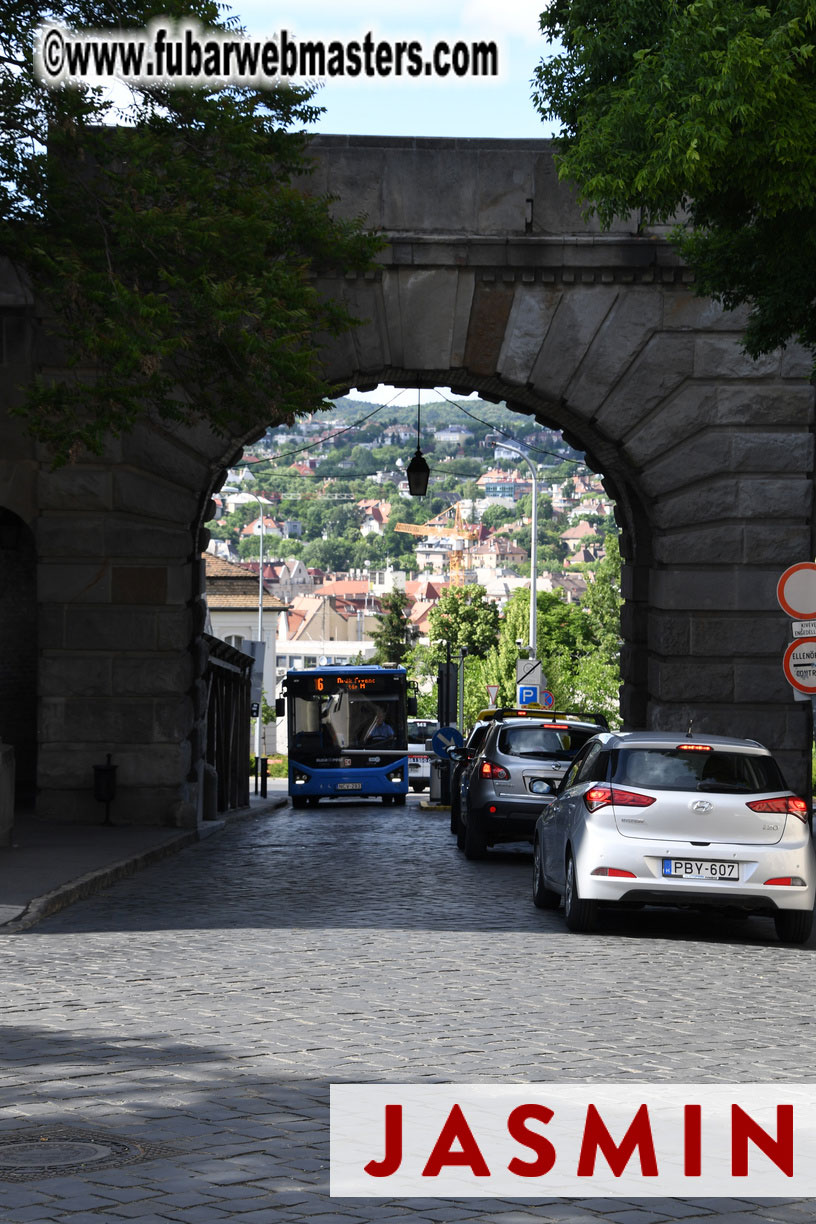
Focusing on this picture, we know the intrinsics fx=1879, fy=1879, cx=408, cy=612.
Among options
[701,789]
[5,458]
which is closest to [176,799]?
[5,458]

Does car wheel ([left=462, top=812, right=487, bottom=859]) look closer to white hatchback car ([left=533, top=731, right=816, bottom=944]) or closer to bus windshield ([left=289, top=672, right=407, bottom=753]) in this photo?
white hatchback car ([left=533, top=731, right=816, bottom=944])

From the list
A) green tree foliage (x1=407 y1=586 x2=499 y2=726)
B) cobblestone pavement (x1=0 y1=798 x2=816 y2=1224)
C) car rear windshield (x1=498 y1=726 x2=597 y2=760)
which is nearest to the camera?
cobblestone pavement (x1=0 y1=798 x2=816 y2=1224)

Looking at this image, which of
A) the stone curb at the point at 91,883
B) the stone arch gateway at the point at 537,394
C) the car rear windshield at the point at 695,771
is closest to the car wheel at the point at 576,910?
the car rear windshield at the point at 695,771

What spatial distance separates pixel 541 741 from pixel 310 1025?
1181 centimetres

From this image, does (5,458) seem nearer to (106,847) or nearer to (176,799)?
(176,799)

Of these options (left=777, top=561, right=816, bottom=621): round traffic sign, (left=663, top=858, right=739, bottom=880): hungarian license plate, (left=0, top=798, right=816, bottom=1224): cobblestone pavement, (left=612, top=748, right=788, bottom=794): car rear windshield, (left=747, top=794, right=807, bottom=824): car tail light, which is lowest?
(left=0, top=798, right=816, bottom=1224): cobblestone pavement

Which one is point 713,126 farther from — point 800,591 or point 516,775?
point 516,775

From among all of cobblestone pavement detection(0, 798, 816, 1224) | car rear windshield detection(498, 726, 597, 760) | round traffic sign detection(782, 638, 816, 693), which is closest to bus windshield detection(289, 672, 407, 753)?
car rear windshield detection(498, 726, 597, 760)

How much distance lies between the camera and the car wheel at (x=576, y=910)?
13734mm

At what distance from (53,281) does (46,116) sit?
1.68 meters

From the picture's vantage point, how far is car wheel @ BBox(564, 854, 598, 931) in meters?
13.7

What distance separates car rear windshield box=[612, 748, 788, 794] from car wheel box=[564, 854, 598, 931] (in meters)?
0.80

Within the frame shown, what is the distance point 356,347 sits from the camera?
937 inches

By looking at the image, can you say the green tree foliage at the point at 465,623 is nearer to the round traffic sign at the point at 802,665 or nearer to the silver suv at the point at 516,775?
the silver suv at the point at 516,775
